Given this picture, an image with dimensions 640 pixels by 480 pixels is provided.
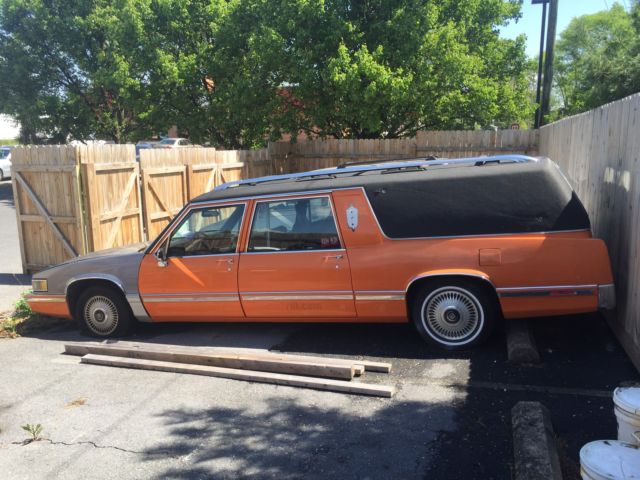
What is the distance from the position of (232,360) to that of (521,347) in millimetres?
2714

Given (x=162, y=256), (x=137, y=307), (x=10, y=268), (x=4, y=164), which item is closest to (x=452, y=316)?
(x=162, y=256)

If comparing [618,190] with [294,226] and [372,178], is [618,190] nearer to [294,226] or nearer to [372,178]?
[372,178]

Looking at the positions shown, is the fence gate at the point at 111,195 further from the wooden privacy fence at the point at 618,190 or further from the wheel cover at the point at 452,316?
the wooden privacy fence at the point at 618,190

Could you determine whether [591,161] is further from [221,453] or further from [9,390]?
[9,390]

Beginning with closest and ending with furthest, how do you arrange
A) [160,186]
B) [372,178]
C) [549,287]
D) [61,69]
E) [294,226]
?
[549,287]
[372,178]
[294,226]
[160,186]
[61,69]

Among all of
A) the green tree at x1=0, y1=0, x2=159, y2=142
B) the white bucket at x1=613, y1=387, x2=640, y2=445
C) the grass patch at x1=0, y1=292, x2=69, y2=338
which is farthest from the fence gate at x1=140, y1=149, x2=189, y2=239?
the green tree at x1=0, y1=0, x2=159, y2=142

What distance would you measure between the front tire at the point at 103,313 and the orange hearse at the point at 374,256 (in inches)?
0.6

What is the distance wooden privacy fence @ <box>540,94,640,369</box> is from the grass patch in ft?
22.1

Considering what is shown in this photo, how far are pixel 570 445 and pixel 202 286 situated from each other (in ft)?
13.1

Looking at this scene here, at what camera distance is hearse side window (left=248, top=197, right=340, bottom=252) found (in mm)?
6039

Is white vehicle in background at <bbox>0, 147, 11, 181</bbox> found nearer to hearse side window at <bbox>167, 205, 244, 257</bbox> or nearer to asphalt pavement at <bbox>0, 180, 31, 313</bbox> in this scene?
asphalt pavement at <bbox>0, 180, 31, 313</bbox>

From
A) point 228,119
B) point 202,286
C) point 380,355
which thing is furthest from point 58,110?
point 380,355

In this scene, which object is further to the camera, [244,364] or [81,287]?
[81,287]

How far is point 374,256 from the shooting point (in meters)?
5.83
